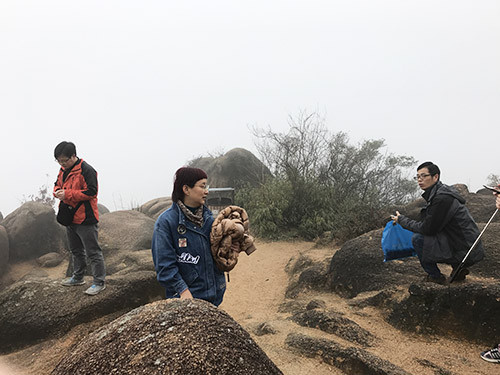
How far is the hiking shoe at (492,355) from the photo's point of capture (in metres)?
2.52

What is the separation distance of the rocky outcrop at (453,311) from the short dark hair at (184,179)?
111 inches

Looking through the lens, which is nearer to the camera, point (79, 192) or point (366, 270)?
point (79, 192)

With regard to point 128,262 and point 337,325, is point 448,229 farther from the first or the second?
point 128,262

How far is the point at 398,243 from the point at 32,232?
11.1 metres

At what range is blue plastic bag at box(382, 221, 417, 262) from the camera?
3.70 meters

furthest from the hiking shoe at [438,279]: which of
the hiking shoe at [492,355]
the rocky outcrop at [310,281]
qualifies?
the rocky outcrop at [310,281]

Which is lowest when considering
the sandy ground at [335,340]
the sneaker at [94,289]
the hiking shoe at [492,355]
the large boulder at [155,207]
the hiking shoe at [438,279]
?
the large boulder at [155,207]

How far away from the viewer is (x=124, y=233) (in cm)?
887

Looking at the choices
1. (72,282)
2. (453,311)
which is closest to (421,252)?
(453,311)

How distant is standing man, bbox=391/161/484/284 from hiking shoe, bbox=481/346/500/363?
0.82 meters

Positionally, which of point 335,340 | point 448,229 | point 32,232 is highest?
point 448,229

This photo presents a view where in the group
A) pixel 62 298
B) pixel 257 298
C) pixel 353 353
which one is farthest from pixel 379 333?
pixel 62 298

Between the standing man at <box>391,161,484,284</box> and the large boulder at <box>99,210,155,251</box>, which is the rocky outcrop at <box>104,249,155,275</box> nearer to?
the large boulder at <box>99,210,155,251</box>

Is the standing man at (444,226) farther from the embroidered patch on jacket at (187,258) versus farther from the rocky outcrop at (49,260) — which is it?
the rocky outcrop at (49,260)
